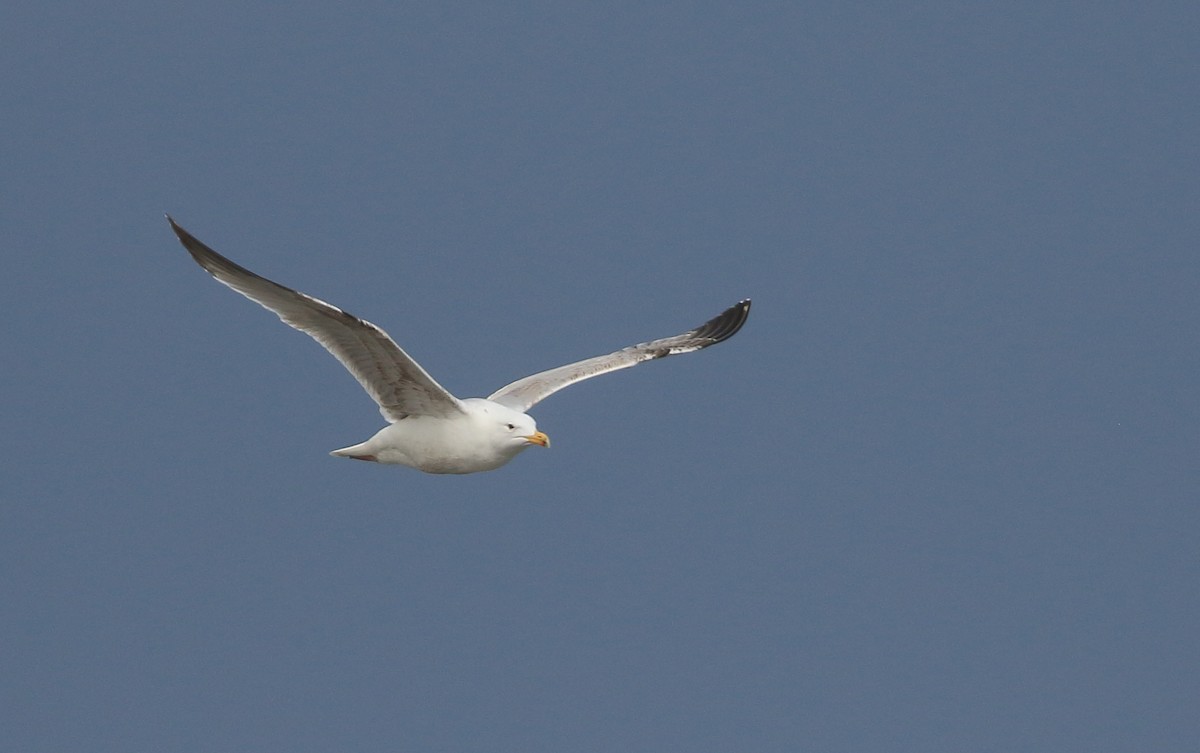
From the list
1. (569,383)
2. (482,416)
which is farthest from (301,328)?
(569,383)

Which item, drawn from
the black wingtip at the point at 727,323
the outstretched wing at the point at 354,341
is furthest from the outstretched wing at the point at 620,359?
the outstretched wing at the point at 354,341

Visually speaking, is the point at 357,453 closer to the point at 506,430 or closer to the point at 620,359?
the point at 506,430

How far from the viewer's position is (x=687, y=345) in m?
12.8

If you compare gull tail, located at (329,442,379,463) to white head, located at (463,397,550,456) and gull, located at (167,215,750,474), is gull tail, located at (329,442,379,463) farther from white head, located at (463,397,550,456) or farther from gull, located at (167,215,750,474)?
white head, located at (463,397,550,456)

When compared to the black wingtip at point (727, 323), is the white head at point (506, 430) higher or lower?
lower

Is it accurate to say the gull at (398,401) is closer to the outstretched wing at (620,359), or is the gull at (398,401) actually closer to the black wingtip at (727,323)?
the outstretched wing at (620,359)

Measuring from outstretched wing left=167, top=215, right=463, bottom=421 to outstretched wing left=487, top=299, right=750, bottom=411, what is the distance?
1.45 meters

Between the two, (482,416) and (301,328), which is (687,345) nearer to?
(482,416)

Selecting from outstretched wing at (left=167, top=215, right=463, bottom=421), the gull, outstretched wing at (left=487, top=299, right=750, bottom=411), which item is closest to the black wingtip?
outstretched wing at (left=487, top=299, right=750, bottom=411)

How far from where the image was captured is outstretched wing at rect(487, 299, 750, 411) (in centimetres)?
1161

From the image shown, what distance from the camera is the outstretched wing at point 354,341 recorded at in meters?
9.04

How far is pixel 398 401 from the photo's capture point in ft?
32.5

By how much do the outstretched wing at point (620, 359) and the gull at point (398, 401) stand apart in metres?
1.24

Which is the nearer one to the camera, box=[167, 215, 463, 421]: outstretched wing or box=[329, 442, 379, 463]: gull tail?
box=[167, 215, 463, 421]: outstretched wing
